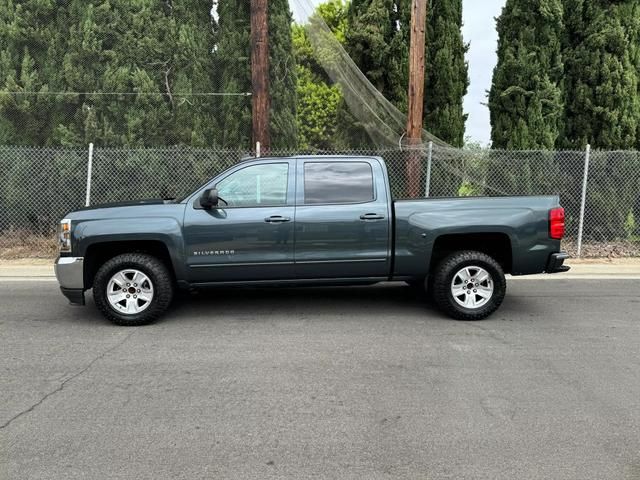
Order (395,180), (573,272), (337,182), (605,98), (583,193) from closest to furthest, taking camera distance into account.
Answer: (337,182) < (573,272) < (583,193) < (395,180) < (605,98)

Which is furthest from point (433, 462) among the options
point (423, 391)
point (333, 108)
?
point (333, 108)

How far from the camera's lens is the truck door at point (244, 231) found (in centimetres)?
584

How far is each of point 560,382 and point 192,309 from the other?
4.09 meters

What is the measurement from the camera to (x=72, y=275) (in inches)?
227

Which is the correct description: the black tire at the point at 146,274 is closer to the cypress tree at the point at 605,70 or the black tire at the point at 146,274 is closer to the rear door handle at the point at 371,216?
the rear door handle at the point at 371,216

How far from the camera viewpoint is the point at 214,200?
573cm

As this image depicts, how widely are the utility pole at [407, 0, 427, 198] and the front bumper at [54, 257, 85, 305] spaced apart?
21.3ft

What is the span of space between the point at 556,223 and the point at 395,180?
16.6 feet

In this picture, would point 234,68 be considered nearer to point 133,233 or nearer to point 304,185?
point 304,185

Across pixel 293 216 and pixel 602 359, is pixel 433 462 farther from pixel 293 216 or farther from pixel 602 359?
pixel 293 216

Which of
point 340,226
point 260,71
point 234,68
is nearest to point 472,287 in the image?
point 340,226

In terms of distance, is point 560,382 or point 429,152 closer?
point 560,382

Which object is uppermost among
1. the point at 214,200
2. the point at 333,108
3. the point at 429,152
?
the point at 333,108

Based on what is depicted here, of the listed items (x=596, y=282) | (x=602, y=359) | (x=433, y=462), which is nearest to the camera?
(x=433, y=462)
